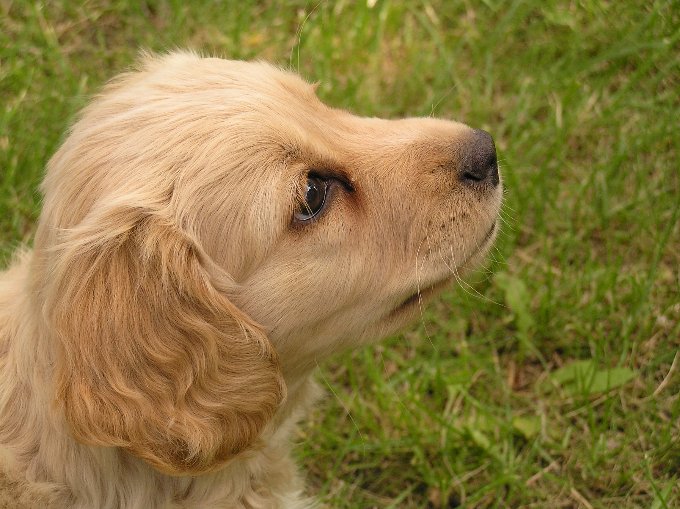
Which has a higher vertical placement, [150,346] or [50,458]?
[150,346]

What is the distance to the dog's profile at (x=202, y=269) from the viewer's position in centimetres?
225

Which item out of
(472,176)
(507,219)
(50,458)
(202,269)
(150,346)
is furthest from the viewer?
(507,219)

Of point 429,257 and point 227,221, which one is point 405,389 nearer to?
point 429,257

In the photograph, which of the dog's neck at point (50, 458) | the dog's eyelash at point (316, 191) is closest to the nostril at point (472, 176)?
the dog's eyelash at point (316, 191)

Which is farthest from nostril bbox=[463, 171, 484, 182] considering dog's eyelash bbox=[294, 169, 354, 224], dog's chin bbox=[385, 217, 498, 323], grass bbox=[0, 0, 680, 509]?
grass bbox=[0, 0, 680, 509]

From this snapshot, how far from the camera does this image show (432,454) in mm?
3650

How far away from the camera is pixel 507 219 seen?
4047mm

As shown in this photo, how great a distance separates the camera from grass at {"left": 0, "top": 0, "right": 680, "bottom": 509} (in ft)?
11.8

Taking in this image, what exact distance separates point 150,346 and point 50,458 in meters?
0.54

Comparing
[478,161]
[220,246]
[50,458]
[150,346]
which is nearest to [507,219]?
[478,161]

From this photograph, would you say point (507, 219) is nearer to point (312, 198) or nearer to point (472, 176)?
point (472, 176)

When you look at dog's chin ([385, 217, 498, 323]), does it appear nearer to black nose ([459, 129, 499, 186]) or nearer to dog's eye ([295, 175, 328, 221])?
black nose ([459, 129, 499, 186])

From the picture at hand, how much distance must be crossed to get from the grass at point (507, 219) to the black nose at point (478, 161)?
772mm

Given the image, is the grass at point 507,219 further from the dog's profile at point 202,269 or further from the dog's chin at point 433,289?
the dog's profile at point 202,269
